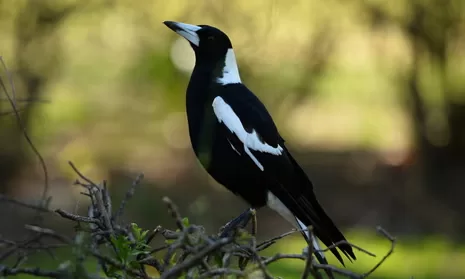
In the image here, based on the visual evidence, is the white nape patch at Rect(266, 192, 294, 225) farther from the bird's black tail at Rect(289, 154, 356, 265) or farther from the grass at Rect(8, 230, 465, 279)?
the grass at Rect(8, 230, 465, 279)

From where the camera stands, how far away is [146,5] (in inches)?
313

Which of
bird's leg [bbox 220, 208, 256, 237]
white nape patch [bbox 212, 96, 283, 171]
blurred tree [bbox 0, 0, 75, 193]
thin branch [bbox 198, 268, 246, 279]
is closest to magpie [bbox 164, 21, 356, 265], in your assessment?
white nape patch [bbox 212, 96, 283, 171]

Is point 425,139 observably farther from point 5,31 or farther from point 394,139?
point 5,31

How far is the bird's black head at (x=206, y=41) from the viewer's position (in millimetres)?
3041

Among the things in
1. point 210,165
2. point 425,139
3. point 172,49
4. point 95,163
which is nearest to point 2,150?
point 95,163

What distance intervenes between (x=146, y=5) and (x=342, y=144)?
11.0 ft

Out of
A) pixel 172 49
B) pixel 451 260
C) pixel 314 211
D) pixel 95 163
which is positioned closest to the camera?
pixel 314 211

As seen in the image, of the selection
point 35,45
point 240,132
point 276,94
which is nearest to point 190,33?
point 240,132

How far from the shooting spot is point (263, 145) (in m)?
2.91

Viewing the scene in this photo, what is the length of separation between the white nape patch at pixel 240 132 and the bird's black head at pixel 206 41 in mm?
227

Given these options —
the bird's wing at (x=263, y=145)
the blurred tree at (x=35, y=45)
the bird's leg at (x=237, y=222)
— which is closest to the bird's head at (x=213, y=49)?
the bird's wing at (x=263, y=145)

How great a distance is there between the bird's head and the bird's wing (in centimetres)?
12

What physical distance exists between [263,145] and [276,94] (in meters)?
5.67

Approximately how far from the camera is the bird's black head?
3041 millimetres
